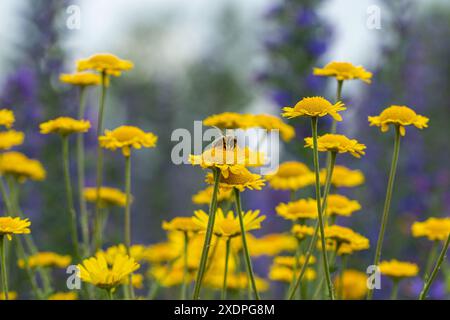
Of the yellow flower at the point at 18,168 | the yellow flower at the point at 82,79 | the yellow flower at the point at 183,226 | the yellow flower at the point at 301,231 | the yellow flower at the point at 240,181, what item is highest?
the yellow flower at the point at 82,79

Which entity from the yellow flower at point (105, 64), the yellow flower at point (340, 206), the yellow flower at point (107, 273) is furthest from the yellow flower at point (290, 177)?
the yellow flower at point (107, 273)

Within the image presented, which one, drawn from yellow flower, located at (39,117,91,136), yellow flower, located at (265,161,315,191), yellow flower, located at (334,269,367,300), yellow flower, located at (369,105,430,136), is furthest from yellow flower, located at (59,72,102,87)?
yellow flower, located at (334,269,367,300)

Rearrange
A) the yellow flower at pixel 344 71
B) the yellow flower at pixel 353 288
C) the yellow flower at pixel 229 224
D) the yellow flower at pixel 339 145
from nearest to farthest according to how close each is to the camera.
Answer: the yellow flower at pixel 339 145, the yellow flower at pixel 229 224, the yellow flower at pixel 344 71, the yellow flower at pixel 353 288

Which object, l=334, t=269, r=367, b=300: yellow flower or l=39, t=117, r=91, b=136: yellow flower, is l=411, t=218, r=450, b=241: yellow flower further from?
l=39, t=117, r=91, b=136: yellow flower

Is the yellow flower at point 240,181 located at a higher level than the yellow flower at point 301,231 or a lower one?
higher

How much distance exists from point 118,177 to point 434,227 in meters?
5.23

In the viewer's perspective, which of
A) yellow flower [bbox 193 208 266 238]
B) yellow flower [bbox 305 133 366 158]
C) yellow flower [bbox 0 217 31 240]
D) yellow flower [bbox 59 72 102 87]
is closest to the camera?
yellow flower [bbox 0 217 31 240]

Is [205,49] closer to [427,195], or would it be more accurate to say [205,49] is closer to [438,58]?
[438,58]

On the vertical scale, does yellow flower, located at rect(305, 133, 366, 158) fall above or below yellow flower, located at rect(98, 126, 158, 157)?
below

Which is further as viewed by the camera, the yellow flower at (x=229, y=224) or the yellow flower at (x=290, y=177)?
the yellow flower at (x=290, y=177)

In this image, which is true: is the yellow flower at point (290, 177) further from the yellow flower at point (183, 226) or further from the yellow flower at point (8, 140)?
the yellow flower at point (8, 140)

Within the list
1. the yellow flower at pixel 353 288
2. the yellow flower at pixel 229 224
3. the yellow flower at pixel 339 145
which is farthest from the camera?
the yellow flower at pixel 353 288

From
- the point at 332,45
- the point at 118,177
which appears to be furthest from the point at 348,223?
the point at 118,177

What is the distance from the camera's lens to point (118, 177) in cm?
686
